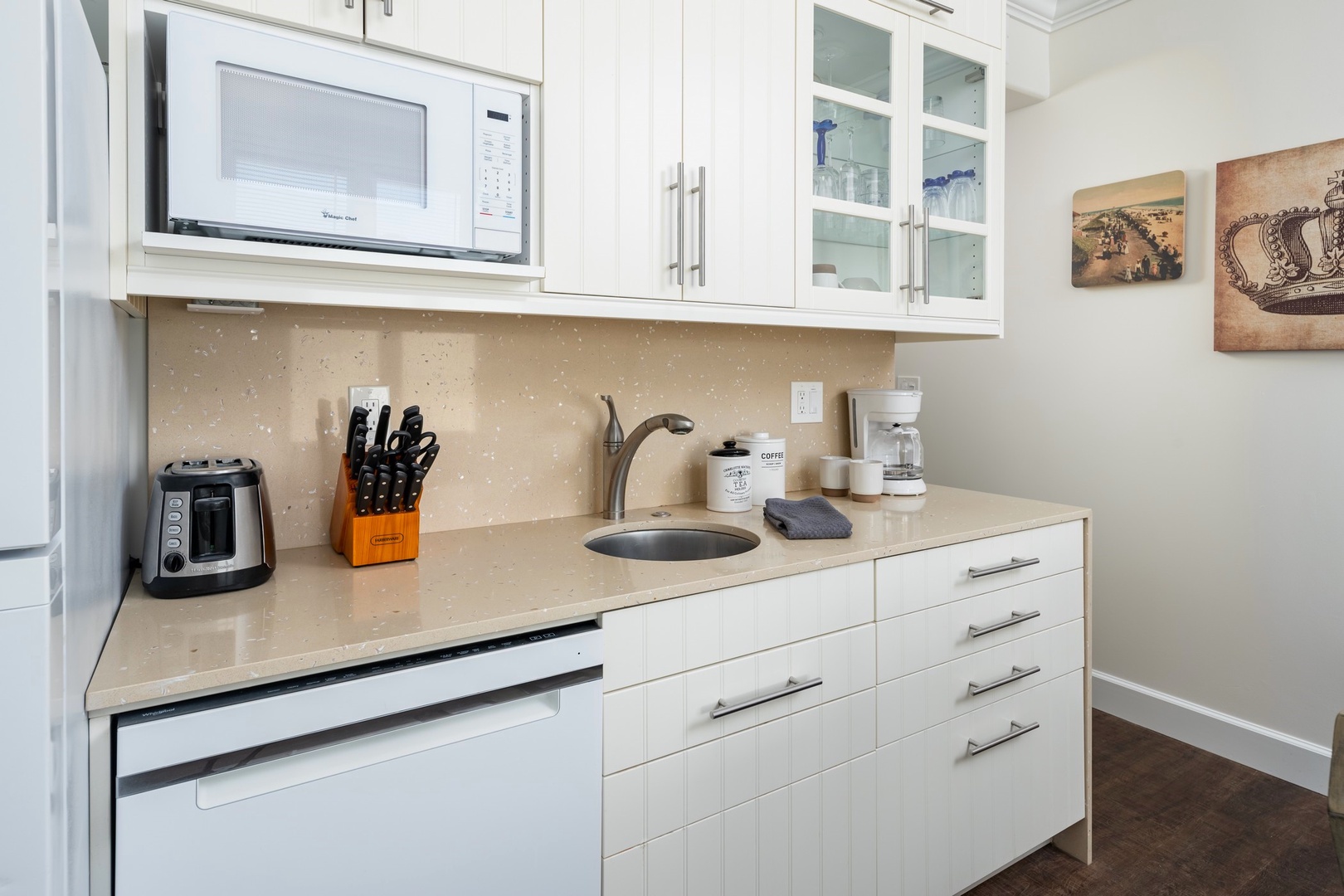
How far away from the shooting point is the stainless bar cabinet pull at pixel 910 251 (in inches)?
73.9

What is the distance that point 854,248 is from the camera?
1818 millimetres

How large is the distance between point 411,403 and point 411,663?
715mm

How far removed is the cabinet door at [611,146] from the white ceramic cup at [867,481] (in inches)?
30.1

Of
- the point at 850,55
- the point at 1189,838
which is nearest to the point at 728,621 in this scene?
the point at 850,55

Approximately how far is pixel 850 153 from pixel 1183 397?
1.58 m

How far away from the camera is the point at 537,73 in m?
1.35

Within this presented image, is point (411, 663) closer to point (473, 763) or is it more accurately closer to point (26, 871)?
point (473, 763)

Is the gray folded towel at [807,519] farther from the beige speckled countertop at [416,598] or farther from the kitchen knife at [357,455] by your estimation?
the kitchen knife at [357,455]

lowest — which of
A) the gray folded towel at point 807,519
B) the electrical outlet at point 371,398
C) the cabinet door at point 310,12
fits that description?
the gray folded towel at point 807,519

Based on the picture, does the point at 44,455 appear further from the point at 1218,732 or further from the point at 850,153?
the point at 1218,732

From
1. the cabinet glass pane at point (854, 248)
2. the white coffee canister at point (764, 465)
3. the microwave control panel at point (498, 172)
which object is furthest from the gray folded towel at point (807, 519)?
the microwave control panel at point (498, 172)

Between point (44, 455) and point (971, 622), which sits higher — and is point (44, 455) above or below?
above

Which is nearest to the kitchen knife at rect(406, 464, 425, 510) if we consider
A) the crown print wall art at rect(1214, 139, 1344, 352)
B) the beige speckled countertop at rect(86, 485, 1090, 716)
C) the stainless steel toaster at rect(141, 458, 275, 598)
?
the beige speckled countertop at rect(86, 485, 1090, 716)

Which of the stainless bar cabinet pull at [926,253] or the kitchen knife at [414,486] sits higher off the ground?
the stainless bar cabinet pull at [926,253]
